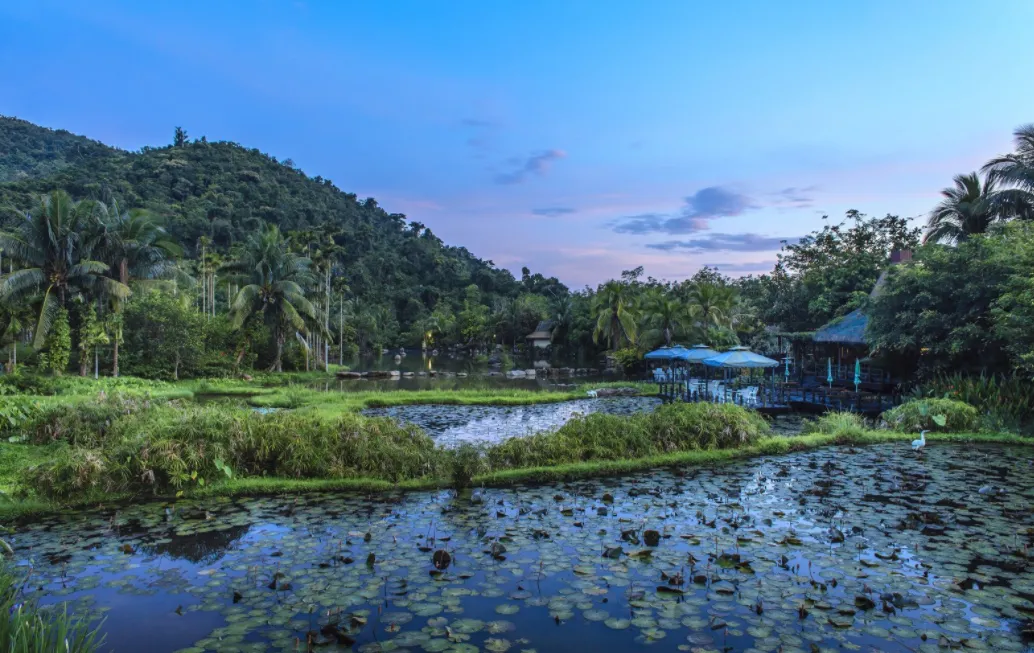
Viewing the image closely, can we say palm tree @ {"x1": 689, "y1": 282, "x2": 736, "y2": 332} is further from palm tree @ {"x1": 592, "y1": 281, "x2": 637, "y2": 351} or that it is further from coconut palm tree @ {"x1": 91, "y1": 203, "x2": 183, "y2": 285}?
coconut palm tree @ {"x1": 91, "y1": 203, "x2": 183, "y2": 285}

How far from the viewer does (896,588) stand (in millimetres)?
5441

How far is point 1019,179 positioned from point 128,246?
33.7 meters

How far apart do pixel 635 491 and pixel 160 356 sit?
85.6 ft

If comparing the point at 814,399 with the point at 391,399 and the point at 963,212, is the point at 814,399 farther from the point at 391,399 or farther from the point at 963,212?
the point at 391,399

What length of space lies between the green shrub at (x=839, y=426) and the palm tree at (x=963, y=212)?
498 inches

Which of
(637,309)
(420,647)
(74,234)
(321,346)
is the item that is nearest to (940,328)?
(420,647)

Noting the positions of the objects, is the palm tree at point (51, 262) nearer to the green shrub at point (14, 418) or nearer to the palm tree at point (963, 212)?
the green shrub at point (14, 418)

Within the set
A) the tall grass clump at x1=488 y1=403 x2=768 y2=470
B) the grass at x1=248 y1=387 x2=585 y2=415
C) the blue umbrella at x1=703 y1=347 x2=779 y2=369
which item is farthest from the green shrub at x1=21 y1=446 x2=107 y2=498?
the blue umbrella at x1=703 y1=347 x2=779 y2=369

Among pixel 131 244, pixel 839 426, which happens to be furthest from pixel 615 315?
pixel 131 244

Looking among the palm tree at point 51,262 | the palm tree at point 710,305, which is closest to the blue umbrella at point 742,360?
the palm tree at point 710,305

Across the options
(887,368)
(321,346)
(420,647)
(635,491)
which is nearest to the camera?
(420,647)

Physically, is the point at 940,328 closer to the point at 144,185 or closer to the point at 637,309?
the point at 637,309

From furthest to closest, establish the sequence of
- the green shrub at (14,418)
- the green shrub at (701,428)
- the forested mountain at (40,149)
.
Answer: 1. the forested mountain at (40,149)
2. the green shrub at (14,418)
3. the green shrub at (701,428)

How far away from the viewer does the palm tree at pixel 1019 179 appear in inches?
768
